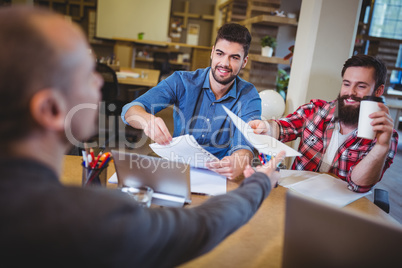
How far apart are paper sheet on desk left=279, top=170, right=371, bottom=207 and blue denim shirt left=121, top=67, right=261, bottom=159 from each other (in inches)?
19.7

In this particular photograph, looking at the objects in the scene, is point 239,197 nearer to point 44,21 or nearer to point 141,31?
point 44,21

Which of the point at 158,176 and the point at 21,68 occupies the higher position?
the point at 21,68

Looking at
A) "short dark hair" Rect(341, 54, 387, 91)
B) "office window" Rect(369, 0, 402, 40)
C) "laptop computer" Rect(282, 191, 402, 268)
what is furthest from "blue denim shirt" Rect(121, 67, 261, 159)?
"office window" Rect(369, 0, 402, 40)

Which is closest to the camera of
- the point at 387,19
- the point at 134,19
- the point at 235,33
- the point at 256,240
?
the point at 256,240

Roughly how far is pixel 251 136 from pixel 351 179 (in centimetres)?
48

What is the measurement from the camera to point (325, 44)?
2.38 metres

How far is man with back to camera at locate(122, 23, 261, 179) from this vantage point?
1.81 m

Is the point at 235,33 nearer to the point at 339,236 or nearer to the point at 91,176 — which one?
the point at 91,176

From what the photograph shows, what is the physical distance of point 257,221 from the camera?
38.7 inches

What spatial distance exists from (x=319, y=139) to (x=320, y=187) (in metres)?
0.50

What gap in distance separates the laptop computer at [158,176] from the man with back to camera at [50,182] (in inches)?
19.1

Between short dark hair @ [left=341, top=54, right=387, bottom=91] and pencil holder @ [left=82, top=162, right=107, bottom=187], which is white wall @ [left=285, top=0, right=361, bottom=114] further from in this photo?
pencil holder @ [left=82, top=162, right=107, bottom=187]

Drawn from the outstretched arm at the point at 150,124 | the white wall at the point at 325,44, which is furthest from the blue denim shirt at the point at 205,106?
the white wall at the point at 325,44

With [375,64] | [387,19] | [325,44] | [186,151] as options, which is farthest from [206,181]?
[387,19]
